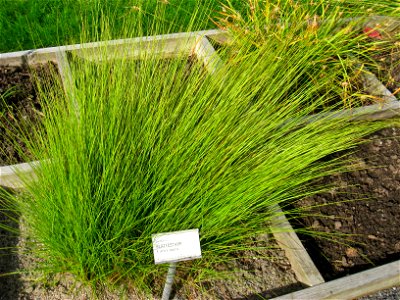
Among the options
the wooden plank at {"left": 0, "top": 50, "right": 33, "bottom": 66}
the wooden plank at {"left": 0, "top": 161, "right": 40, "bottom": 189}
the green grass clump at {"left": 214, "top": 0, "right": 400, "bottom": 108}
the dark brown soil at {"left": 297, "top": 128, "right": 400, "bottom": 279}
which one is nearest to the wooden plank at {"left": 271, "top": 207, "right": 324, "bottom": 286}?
the dark brown soil at {"left": 297, "top": 128, "right": 400, "bottom": 279}

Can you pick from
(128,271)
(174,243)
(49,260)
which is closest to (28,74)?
(49,260)

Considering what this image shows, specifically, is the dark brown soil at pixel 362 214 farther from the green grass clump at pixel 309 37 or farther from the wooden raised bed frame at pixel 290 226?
the green grass clump at pixel 309 37

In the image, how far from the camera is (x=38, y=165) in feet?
5.79

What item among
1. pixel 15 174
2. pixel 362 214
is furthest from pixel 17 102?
pixel 362 214

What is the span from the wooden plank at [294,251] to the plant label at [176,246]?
43 cm

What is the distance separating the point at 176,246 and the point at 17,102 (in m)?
1.29

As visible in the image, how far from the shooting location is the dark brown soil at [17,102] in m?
2.03

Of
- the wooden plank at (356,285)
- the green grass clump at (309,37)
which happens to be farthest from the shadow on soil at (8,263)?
the green grass clump at (309,37)

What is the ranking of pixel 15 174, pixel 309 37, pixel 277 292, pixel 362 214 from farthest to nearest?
pixel 309 37 → pixel 362 214 → pixel 15 174 → pixel 277 292

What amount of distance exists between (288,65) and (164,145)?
73cm

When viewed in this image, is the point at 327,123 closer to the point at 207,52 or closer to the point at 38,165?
the point at 207,52

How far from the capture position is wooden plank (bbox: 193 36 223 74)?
2.08 meters

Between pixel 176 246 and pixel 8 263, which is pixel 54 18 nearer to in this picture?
pixel 8 263

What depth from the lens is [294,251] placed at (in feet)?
5.73
